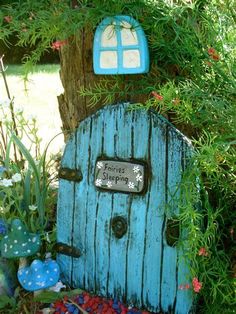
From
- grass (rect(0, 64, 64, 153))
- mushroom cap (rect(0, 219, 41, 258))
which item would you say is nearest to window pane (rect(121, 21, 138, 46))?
mushroom cap (rect(0, 219, 41, 258))

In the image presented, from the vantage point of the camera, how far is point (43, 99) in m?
7.81

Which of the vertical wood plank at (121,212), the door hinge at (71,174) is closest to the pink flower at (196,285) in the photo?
the vertical wood plank at (121,212)

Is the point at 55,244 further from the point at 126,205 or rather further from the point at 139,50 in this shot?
the point at 139,50

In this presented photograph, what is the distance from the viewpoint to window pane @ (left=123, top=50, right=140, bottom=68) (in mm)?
2320

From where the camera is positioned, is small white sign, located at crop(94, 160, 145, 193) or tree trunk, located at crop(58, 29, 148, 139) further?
tree trunk, located at crop(58, 29, 148, 139)

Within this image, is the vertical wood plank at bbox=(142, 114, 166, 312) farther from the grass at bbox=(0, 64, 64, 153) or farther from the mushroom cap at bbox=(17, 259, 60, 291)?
the grass at bbox=(0, 64, 64, 153)

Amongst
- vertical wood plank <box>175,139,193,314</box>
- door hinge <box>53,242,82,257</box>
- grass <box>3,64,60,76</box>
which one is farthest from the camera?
grass <box>3,64,60,76</box>

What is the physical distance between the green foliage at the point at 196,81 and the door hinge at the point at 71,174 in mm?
399

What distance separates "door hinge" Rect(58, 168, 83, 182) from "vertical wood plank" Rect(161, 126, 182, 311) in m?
0.49

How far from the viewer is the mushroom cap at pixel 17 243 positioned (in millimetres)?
2598

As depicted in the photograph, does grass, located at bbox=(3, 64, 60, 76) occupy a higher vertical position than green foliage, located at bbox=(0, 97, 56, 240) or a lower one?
higher

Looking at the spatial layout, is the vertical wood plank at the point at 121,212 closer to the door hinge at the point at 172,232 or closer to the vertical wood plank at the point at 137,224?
the vertical wood plank at the point at 137,224

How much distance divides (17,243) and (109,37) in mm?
1062

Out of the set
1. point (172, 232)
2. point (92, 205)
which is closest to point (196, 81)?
point (172, 232)
